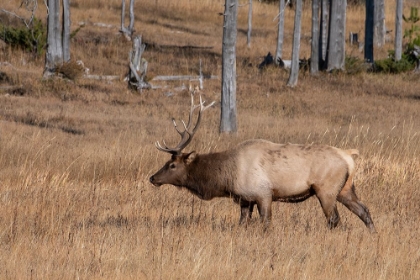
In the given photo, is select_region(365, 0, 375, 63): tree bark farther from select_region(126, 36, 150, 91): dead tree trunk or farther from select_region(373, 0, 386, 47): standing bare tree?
select_region(126, 36, 150, 91): dead tree trunk

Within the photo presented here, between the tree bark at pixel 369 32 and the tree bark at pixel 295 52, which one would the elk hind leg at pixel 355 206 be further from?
the tree bark at pixel 369 32

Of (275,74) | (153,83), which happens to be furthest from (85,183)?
(275,74)

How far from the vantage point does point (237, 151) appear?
8820mm

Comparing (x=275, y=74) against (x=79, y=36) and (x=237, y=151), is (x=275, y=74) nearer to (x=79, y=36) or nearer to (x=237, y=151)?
(x=79, y=36)

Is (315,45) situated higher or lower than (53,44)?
higher

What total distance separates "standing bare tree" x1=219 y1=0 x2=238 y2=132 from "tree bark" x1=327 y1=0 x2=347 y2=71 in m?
12.5

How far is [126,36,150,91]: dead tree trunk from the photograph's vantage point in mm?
24234

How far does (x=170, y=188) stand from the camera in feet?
36.3

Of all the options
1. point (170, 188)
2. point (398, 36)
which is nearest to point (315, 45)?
point (398, 36)

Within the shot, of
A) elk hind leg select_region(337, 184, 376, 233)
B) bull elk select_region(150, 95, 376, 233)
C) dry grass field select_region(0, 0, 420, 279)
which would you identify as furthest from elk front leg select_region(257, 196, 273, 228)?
elk hind leg select_region(337, 184, 376, 233)

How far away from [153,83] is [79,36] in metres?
12.3

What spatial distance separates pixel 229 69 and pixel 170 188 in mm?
7195

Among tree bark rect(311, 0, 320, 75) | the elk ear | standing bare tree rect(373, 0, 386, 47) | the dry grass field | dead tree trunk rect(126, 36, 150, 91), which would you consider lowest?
the dry grass field

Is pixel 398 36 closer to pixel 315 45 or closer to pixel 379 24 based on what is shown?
pixel 315 45
